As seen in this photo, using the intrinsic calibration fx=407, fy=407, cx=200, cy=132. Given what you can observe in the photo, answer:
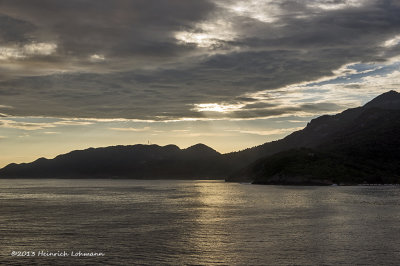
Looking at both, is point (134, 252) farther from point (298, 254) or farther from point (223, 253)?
point (298, 254)

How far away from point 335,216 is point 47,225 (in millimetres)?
70224

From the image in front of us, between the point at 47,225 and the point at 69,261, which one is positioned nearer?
the point at 69,261

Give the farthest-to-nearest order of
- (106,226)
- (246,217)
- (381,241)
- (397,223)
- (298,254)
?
Result: (246,217)
(397,223)
(106,226)
(381,241)
(298,254)

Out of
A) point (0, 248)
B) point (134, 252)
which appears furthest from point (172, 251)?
point (0, 248)

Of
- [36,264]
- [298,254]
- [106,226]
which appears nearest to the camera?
[36,264]

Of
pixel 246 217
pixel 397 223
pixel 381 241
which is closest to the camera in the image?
pixel 381 241

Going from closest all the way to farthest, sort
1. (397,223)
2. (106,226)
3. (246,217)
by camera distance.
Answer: (106,226) < (397,223) < (246,217)

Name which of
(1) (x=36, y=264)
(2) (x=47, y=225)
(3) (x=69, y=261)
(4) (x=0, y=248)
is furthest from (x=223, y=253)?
(2) (x=47, y=225)

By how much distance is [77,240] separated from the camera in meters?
68.2

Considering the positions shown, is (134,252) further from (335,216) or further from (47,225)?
(335,216)

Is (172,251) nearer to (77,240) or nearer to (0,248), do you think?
(77,240)

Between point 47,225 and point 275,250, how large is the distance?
5091 centimetres

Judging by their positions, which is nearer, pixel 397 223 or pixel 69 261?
pixel 69 261

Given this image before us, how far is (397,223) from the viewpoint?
9162 centimetres
